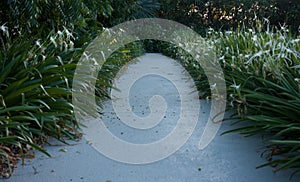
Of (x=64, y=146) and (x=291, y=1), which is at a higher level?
(x=291, y=1)

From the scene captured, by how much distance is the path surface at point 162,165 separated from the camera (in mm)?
1597

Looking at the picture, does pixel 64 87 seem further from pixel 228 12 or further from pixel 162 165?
pixel 228 12

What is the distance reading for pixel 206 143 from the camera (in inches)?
81.1

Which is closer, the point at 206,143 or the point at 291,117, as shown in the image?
the point at 291,117

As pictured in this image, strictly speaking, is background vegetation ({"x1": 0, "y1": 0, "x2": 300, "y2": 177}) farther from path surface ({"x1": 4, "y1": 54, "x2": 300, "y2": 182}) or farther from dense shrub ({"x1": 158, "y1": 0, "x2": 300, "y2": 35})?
dense shrub ({"x1": 158, "y1": 0, "x2": 300, "y2": 35})

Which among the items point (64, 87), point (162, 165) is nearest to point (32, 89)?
point (64, 87)

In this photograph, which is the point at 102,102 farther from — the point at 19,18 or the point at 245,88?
the point at 245,88

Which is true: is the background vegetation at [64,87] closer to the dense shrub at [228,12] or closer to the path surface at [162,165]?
the path surface at [162,165]

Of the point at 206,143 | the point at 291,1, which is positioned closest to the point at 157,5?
the point at 291,1

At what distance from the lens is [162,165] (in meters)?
1.74

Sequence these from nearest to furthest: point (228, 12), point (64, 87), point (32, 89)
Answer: point (32, 89), point (64, 87), point (228, 12)

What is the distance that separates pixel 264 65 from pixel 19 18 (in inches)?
81.2

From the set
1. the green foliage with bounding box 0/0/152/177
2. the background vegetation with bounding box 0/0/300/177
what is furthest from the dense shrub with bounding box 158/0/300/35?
the green foliage with bounding box 0/0/152/177

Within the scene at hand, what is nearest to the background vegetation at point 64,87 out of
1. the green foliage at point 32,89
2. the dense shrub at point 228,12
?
the green foliage at point 32,89
